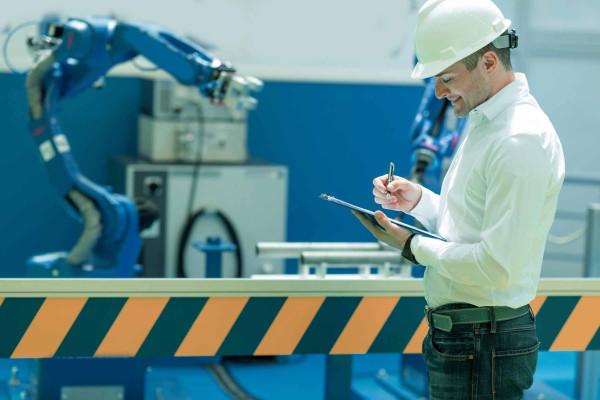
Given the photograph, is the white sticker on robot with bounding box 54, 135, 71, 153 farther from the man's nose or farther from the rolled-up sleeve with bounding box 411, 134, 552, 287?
the rolled-up sleeve with bounding box 411, 134, 552, 287

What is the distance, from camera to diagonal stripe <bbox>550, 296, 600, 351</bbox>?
9.43 feet

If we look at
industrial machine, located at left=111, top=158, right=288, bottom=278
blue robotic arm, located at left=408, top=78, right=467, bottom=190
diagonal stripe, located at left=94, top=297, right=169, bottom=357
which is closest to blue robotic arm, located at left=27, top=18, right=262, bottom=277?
blue robotic arm, located at left=408, top=78, right=467, bottom=190

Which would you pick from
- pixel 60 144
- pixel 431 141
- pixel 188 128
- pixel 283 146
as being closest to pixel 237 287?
pixel 60 144

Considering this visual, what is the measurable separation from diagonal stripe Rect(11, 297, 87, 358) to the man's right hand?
33.4 inches

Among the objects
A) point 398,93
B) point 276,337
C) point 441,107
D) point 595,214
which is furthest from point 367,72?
point 276,337

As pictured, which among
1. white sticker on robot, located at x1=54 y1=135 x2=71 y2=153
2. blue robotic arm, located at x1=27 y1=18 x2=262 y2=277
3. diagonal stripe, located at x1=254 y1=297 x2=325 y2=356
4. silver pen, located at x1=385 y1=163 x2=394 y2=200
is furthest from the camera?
white sticker on robot, located at x1=54 y1=135 x2=71 y2=153

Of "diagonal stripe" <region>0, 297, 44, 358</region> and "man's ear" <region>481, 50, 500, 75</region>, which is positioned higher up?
"man's ear" <region>481, 50, 500, 75</region>

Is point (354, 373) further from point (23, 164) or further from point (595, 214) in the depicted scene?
point (23, 164)

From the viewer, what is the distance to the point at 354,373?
18.7 feet

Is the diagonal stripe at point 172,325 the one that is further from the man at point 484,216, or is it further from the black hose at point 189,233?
the black hose at point 189,233

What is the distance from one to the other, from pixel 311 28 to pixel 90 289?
15.9ft

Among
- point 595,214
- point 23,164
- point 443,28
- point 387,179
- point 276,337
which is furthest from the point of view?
point 23,164

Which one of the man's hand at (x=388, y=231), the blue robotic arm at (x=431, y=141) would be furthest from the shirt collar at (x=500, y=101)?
the blue robotic arm at (x=431, y=141)

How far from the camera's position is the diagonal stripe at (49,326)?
2.57 metres
